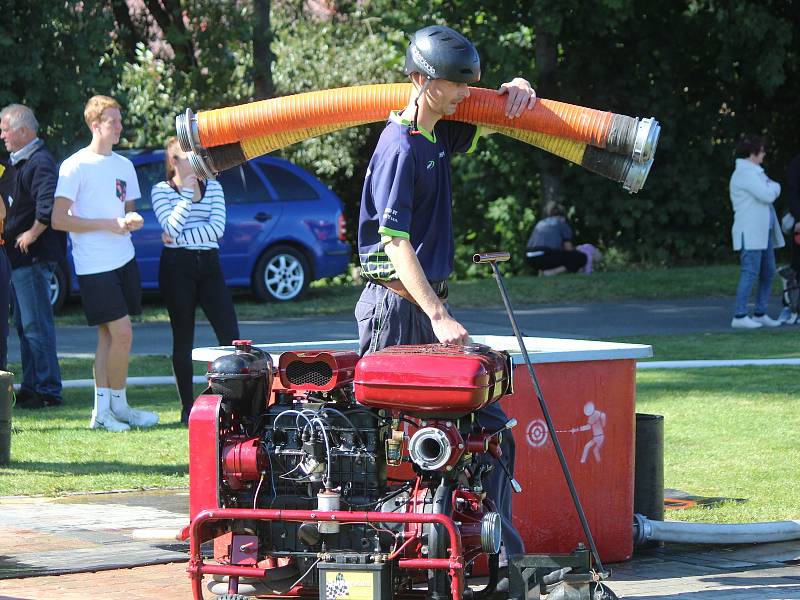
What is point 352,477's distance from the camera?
512 centimetres

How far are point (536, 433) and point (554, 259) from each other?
57.4ft

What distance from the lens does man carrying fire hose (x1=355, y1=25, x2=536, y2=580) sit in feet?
17.4

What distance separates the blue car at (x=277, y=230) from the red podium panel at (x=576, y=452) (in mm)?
13136

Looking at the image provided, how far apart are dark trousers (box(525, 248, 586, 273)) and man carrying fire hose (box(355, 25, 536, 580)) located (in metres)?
17.9

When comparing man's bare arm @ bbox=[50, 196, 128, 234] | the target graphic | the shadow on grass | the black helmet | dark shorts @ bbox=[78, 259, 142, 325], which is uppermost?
the black helmet

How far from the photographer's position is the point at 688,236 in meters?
26.0

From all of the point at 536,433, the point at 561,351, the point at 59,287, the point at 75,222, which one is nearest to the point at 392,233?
the point at 561,351

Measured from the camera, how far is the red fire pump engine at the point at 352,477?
4.86 meters

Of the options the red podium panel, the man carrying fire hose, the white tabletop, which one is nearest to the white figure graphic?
Answer: the red podium panel

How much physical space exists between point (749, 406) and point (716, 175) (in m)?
16.3

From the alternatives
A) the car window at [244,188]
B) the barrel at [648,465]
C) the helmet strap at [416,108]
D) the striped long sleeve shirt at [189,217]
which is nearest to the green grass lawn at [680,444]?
the barrel at [648,465]

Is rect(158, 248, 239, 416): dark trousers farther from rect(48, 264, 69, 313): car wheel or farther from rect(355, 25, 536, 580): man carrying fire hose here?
rect(48, 264, 69, 313): car wheel

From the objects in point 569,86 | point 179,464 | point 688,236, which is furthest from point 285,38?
point 179,464

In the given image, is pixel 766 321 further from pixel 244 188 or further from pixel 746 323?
pixel 244 188
